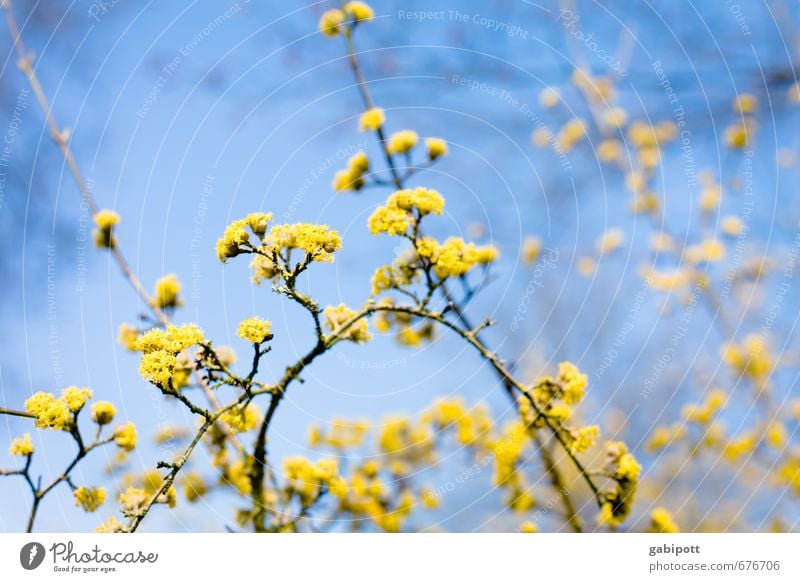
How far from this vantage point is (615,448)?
1.87 m

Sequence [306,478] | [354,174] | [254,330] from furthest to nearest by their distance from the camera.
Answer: [354,174] → [306,478] → [254,330]

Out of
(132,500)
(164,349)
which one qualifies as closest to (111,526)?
(132,500)

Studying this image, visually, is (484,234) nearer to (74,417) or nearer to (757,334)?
(757,334)

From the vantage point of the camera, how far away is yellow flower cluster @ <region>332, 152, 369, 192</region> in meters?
2.02

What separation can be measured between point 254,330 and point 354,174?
2.57 feet

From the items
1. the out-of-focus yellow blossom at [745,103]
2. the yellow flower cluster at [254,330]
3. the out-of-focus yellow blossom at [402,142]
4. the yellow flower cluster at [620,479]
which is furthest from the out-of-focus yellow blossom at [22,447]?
the out-of-focus yellow blossom at [745,103]

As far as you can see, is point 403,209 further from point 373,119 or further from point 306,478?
point 306,478

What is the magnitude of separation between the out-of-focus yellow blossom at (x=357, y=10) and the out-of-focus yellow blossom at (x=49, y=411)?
156 centimetres

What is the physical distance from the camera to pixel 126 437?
1713 millimetres

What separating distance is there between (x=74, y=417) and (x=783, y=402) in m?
3.62
